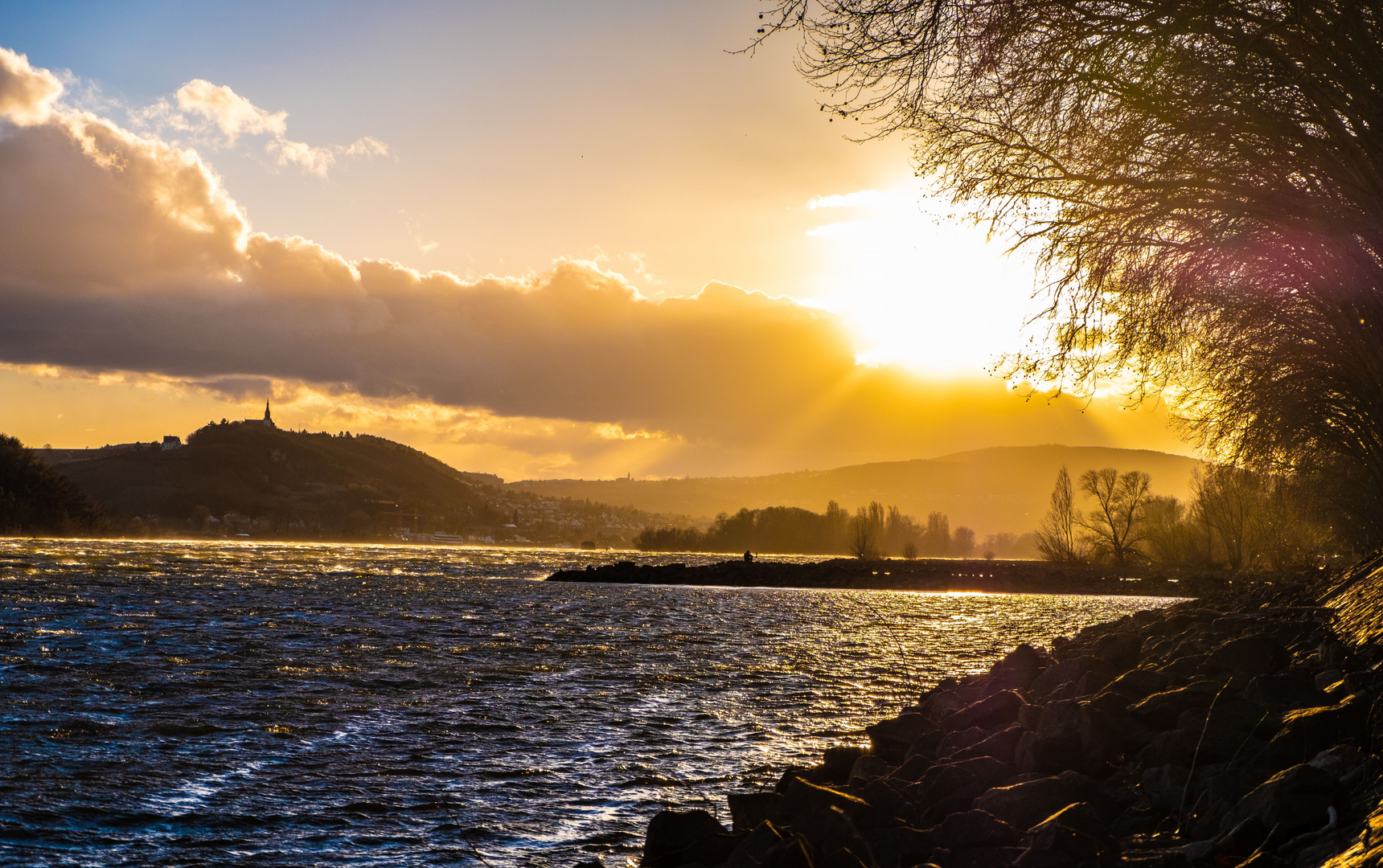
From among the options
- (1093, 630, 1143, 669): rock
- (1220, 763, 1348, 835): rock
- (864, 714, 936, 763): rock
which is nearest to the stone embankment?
(1220, 763, 1348, 835): rock

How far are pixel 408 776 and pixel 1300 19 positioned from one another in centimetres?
1584

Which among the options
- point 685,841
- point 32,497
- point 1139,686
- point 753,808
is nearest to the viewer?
point 685,841

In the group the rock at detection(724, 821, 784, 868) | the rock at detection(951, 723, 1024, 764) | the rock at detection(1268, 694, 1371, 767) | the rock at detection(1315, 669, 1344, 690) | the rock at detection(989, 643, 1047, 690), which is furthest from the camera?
the rock at detection(989, 643, 1047, 690)

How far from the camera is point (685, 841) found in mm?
9164

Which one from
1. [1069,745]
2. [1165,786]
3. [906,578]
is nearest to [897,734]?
[1069,745]

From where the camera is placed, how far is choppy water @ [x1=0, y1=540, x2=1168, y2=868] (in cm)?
1099

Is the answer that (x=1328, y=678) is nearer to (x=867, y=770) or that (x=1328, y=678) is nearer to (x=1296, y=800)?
(x=1296, y=800)

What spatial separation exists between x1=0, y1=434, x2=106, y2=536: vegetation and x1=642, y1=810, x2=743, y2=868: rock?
486 feet

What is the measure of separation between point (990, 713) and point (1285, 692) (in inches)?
204

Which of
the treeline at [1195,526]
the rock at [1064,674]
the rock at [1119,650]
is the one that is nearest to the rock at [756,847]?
the rock at [1064,674]

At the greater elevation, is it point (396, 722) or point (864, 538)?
point (396, 722)

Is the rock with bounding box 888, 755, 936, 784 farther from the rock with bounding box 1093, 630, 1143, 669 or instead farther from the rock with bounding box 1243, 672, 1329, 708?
the rock with bounding box 1093, 630, 1143, 669

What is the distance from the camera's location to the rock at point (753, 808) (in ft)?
30.8

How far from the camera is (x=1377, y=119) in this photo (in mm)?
10258
